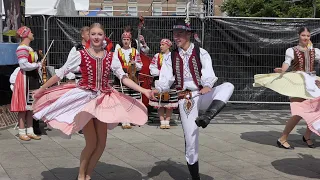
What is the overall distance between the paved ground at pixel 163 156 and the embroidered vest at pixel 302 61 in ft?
4.29

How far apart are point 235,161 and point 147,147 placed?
151 centimetres

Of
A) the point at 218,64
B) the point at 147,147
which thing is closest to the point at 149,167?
the point at 147,147

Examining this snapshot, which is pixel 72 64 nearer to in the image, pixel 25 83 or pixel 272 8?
pixel 25 83

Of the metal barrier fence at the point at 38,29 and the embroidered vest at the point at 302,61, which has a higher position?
the metal barrier fence at the point at 38,29

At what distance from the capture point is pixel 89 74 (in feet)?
17.1

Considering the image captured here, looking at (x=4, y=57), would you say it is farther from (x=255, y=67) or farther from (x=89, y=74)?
(x=255, y=67)

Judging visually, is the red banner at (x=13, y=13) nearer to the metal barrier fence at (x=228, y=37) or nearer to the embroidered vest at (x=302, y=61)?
the metal barrier fence at (x=228, y=37)

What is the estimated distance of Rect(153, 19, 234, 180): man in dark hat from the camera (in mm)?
5230

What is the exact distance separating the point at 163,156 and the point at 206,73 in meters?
2.10

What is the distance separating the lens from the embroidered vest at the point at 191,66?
530cm

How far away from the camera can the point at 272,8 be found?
1194 inches

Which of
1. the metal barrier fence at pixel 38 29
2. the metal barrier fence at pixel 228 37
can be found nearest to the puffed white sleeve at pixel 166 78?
the metal barrier fence at pixel 228 37

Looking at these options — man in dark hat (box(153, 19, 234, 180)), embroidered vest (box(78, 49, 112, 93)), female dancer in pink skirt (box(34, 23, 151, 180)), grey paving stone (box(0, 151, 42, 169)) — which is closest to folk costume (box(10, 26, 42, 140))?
grey paving stone (box(0, 151, 42, 169))

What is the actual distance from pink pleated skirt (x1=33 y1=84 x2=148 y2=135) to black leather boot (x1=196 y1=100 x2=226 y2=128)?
2.24 feet
